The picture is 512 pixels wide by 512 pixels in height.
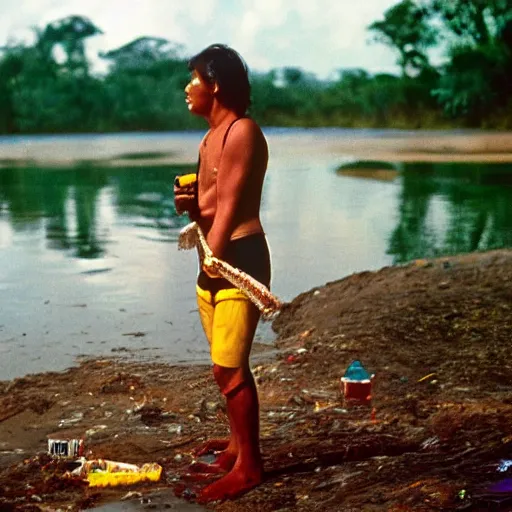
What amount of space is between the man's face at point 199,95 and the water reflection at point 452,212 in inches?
324

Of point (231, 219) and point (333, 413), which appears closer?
point (231, 219)

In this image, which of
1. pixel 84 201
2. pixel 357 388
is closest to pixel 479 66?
pixel 84 201

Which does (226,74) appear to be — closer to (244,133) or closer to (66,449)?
(244,133)

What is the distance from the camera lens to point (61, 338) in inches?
335

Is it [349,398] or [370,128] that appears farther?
[370,128]

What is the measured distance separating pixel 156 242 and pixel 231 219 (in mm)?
10349

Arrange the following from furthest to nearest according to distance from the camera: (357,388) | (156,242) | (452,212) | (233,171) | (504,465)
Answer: (452,212) → (156,242) → (357,388) → (504,465) → (233,171)

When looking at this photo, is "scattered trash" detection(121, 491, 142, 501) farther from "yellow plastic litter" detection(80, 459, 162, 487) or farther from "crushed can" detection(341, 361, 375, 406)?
"crushed can" detection(341, 361, 375, 406)

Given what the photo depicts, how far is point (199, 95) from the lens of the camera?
441cm

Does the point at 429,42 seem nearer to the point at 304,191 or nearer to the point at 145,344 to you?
the point at 304,191

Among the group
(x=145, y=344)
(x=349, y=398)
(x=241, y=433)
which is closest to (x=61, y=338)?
(x=145, y=344)

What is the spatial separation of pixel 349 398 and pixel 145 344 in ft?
9.06

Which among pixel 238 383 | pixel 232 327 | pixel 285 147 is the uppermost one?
pixel 232 327

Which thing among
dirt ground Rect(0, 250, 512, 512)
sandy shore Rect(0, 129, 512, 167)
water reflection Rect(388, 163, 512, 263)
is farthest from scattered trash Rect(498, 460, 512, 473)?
sandy shore Rect(0, 129, 512, 167)
